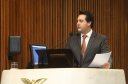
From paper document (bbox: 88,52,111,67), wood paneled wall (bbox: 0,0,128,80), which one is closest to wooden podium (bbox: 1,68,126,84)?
paper document (bbox: 88,52,111,67)

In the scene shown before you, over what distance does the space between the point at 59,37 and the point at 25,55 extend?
2.65 feet

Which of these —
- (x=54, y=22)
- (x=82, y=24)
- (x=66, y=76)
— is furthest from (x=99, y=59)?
(x=54, y=22)

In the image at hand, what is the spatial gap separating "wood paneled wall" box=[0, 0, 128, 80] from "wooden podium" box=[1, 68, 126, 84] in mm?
3085

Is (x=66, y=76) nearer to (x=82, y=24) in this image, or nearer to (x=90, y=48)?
(x=90, y=48)

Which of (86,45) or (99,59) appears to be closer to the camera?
(99,59)

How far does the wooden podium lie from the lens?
5.16 feet

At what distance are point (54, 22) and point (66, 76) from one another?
12.5 ft

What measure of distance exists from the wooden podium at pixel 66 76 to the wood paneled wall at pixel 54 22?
10.1 ft

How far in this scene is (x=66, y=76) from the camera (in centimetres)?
158

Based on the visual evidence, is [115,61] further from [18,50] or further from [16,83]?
[16,83]

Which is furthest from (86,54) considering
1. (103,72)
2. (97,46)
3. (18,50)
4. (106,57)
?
(103,72)

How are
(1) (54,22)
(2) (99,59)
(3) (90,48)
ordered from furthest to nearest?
(1) (54,22) → (3) (90,48) → (2) (99,59)

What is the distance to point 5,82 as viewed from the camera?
1.67m

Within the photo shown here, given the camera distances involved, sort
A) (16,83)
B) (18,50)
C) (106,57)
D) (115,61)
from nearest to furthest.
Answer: (16,83)
(106,57)
(18,50)
(115,61)
